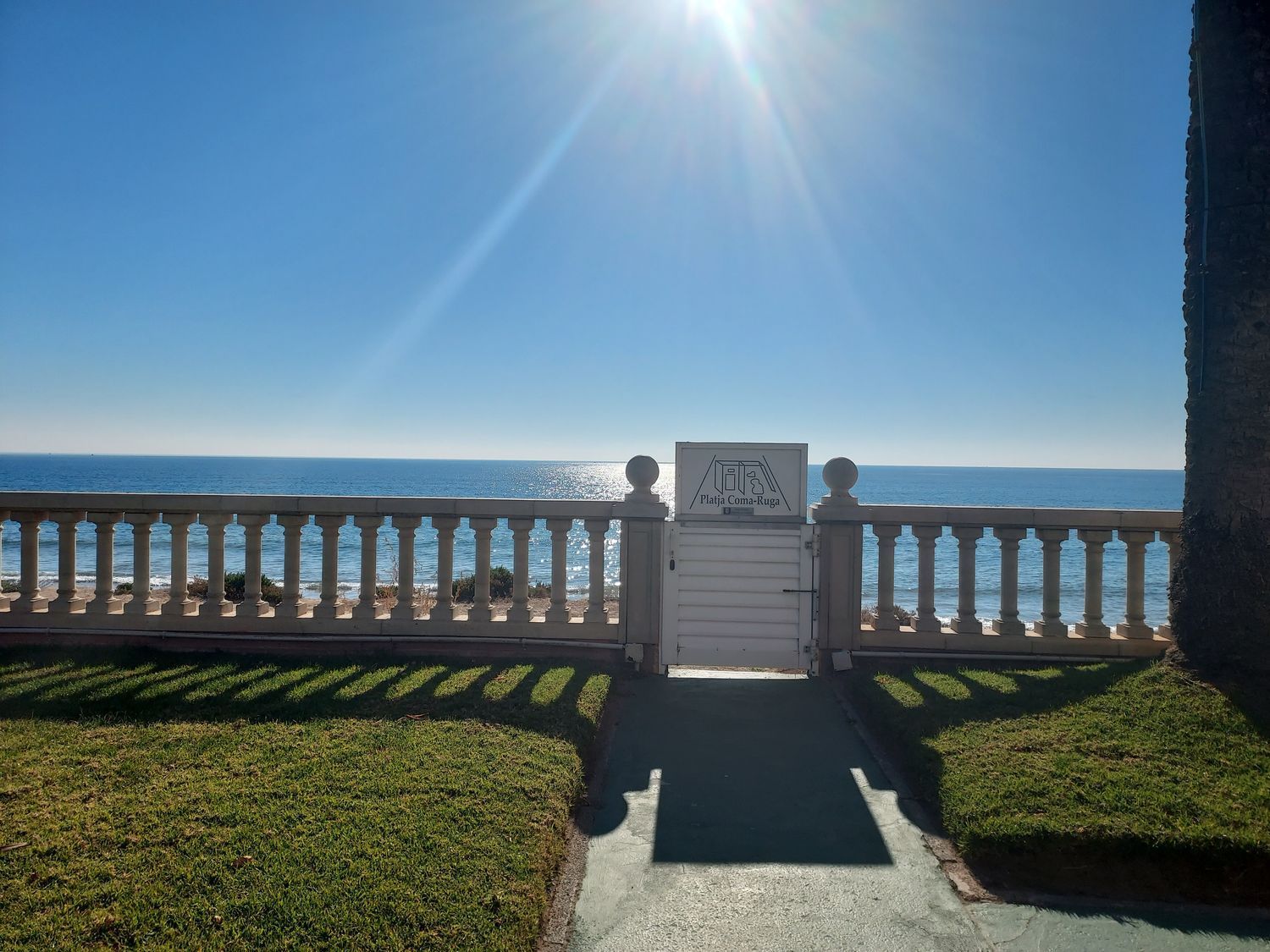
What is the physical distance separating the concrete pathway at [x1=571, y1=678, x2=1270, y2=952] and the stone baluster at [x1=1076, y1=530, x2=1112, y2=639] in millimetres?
2808

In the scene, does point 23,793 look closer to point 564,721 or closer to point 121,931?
point 121,931

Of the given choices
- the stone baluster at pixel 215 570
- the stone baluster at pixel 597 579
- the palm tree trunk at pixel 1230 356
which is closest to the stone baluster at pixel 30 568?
the stone baluster at pixel 215 570

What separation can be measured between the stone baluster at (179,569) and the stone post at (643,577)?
3.98 metres

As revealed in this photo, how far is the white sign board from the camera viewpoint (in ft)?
20.6

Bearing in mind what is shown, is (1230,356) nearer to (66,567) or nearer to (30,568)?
(66,567)

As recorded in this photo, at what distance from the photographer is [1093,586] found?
6367 mm

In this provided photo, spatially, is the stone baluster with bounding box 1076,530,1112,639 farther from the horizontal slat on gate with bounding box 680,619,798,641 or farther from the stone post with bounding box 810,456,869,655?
the horizontal slat on gate with bounding box 680,619,798,641

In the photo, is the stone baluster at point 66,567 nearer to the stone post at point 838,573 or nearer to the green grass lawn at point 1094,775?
the stone post at point 838,573

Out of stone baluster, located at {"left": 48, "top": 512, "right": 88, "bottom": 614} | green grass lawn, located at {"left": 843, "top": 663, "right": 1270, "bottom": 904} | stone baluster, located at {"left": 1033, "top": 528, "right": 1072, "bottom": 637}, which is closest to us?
green grass lawn, located at {"left": 843, "top": 663, "right": 1270, "bottom": 904}

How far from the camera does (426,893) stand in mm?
2859

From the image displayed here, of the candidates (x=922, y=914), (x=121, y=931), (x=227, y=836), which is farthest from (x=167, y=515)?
(x=922, y=914)

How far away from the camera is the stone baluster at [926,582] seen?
20.9 feet

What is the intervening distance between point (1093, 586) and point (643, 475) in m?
4.12

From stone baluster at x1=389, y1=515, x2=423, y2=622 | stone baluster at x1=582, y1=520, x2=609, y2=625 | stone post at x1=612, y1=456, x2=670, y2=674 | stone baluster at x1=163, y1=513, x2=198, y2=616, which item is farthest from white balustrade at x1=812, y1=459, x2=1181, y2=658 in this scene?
stone baluster at x1=163, y1=513, x2=198, y2=616
